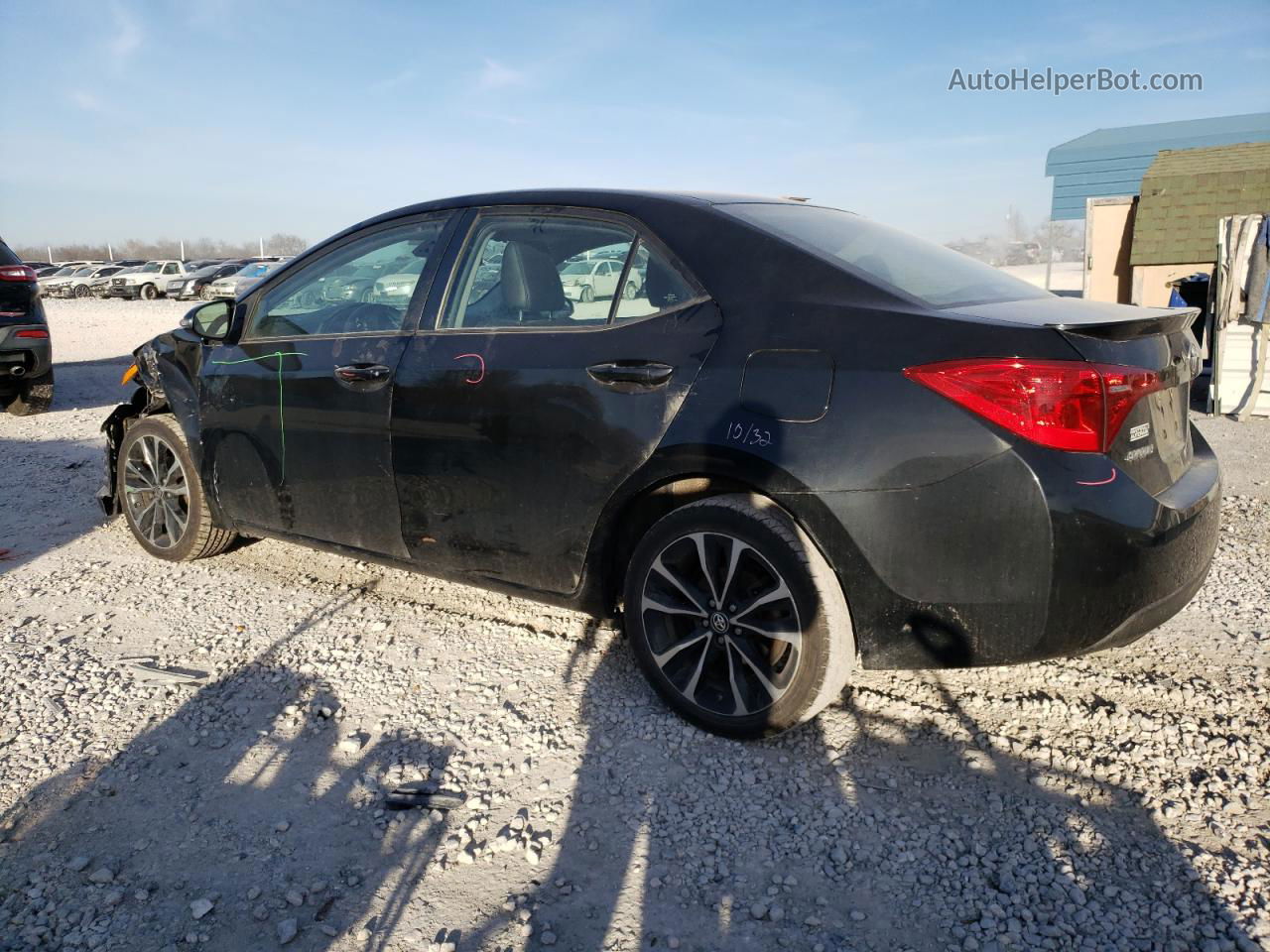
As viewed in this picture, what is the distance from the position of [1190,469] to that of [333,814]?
271cm

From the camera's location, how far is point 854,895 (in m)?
2.22

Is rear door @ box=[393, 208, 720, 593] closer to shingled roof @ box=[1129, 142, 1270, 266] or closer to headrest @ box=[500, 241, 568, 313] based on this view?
headrest @ box=[500, 241, 568, 313]

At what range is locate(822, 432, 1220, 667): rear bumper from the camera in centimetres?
234

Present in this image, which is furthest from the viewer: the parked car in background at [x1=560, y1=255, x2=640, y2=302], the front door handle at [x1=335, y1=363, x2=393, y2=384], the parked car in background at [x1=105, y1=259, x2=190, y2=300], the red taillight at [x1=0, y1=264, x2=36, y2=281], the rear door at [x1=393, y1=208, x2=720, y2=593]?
the parked car in background at [x1=105, y1=259, x2=190, y2=300]

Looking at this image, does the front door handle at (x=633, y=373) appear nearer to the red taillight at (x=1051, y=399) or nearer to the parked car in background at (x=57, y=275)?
the red taillight at (x=1051, y=399)

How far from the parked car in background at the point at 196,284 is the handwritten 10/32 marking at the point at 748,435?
35810mm

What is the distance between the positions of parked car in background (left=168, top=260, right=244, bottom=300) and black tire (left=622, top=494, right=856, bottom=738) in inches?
1400

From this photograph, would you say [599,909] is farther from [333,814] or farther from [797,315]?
[797,315]

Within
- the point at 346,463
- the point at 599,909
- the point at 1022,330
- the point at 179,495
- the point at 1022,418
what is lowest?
the point at 599,909

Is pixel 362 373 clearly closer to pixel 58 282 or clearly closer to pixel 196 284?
pixel 196 284

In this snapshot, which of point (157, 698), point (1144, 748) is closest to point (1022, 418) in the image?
point (1144, 748)

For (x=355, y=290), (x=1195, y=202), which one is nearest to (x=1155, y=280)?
(x=1195, y=202)

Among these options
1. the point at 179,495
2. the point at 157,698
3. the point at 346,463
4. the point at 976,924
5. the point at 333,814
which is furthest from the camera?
the point at 179,495

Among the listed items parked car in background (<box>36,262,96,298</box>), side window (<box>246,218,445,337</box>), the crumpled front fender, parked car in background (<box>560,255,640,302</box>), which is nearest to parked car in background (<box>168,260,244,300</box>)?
parked car in background (<box>36,262,96,298</box>)
